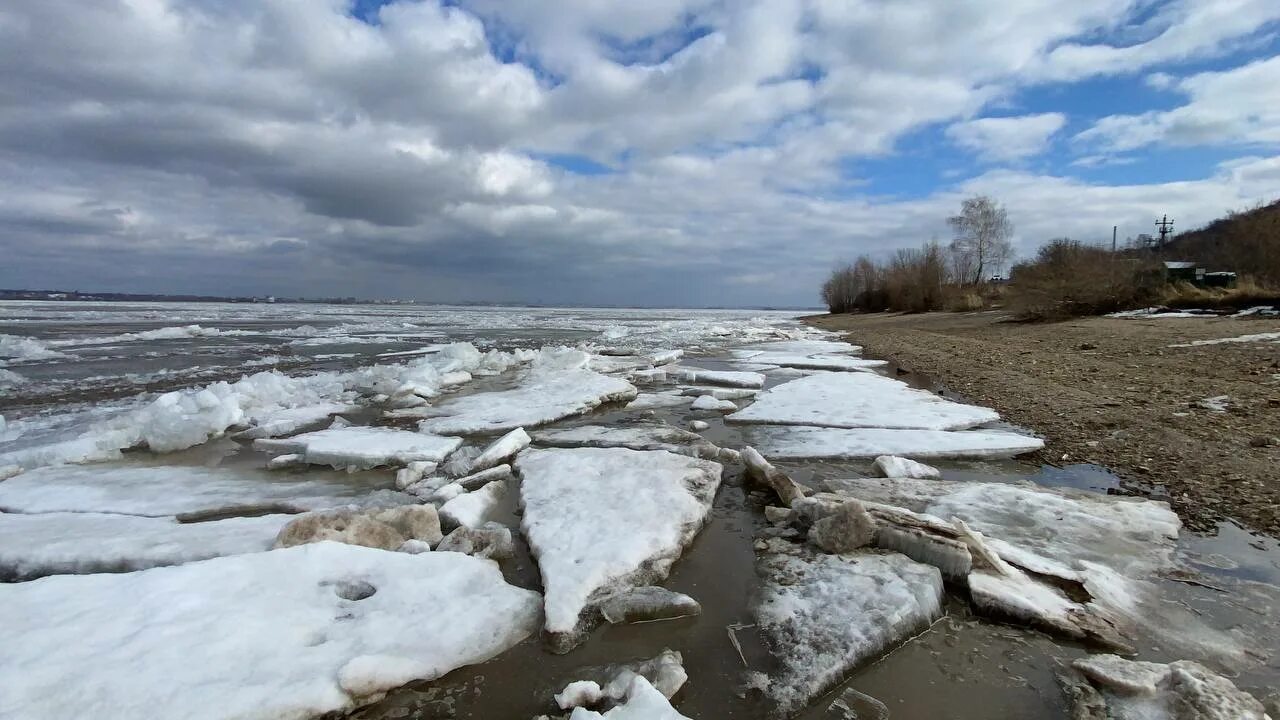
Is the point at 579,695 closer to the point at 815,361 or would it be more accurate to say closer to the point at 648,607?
the point at 648,607

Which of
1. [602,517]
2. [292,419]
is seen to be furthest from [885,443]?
[292,419]

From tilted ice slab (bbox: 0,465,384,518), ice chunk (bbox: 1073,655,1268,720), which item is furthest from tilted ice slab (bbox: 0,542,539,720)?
ice chunk (bbox: 1073,655,1268,720)

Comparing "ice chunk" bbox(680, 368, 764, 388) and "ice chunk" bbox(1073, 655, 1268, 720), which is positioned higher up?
"ice chunk" bbox(680, 368, 764, 388)

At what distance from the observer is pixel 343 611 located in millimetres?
2449

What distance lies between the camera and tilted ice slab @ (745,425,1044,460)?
5.02 m

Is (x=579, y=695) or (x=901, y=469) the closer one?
(x=579, y=695)

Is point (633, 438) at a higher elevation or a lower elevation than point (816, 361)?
lower

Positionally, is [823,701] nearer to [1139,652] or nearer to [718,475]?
[1139,652]

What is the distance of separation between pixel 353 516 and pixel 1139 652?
387cm

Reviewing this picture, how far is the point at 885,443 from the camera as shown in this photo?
5.33m

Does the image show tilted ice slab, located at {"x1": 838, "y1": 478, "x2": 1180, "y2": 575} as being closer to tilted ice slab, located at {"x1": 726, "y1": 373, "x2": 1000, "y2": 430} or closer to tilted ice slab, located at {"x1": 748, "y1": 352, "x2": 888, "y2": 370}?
tilted ice slab, located at {"x1": 726, "y1": 373, "x2": 1000, "y2": 430}

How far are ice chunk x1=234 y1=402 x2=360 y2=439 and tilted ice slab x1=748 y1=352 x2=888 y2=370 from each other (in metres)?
8.88

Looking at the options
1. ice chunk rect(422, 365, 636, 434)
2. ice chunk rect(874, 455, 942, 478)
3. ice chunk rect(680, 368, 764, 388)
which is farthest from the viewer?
ice chunk rect(680, 368, 764, 388)

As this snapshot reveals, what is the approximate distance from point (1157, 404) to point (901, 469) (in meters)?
4.27
